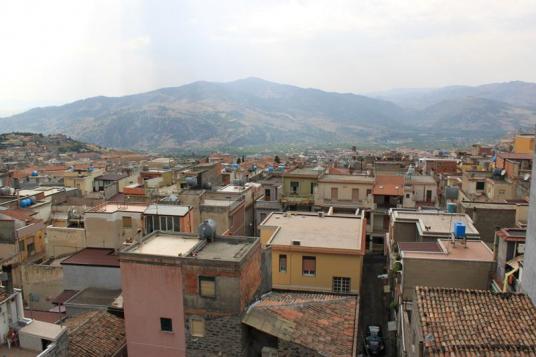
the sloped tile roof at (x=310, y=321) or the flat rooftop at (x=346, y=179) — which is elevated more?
the flat rooftop at (x=346, y=179)

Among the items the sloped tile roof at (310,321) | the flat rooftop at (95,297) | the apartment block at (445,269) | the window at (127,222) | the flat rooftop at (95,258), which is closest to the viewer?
the sloped tile roof at (310,321)

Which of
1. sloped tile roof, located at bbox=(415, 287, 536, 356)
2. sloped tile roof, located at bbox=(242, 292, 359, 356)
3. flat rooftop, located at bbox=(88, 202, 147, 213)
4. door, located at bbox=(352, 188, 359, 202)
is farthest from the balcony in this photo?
sloped tile roof, located at bbox=(415, 287, 536, 356)

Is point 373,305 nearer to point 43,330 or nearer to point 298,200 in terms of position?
point 298,200

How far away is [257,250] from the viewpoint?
Result: 2120cm

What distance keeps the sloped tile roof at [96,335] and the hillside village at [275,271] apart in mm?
77

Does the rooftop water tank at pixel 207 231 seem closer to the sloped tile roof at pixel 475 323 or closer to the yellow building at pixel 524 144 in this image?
the sloped tile roof at pixel 475 323

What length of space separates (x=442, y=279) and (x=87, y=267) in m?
22.1

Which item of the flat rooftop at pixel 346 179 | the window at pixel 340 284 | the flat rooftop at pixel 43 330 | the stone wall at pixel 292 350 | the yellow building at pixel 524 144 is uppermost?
the yellow building at pixel 524 144

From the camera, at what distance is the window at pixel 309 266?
28406 millimetres

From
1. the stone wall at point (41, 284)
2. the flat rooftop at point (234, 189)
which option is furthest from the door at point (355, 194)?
the stone wall at point (41, 284)

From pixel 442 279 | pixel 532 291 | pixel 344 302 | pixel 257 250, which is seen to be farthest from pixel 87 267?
pixel 532 291

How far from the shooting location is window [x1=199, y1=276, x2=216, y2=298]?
1891 cm

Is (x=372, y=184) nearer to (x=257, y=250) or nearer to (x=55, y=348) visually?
(x=257, y=250)

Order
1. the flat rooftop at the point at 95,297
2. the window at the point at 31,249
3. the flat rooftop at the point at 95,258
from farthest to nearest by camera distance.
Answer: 1. the window at the point at 31,249
2. the flat rooftop at the point at 95,258
3. the flat rooftop at the point at 95,297
